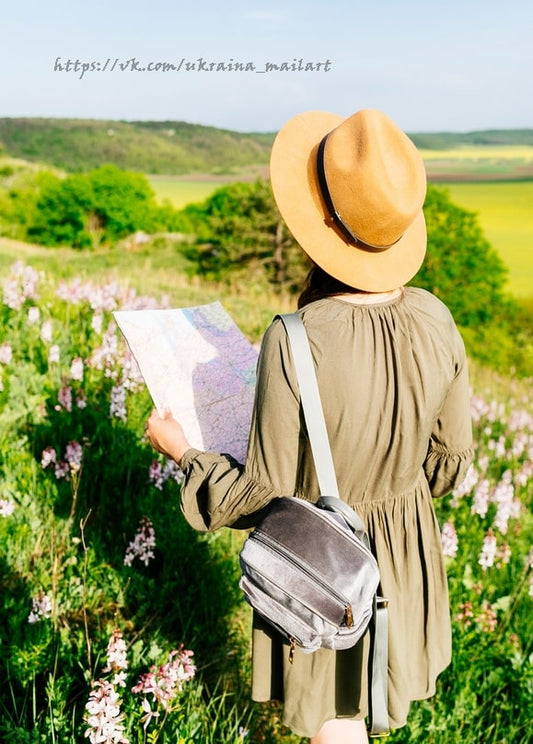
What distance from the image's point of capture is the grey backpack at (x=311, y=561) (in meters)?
1.49

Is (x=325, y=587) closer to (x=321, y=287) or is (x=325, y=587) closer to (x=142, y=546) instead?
(x=321, y=287)

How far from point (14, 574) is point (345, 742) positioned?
1.66 metres

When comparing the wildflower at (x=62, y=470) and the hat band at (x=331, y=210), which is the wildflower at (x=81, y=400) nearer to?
the wildflower at (x=62, y=470)

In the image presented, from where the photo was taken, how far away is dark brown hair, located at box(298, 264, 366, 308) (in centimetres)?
171

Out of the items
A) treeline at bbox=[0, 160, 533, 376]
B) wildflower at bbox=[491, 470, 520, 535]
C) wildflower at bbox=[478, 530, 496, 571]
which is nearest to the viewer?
wildflower at bbox=[478, 530, 496, 571]

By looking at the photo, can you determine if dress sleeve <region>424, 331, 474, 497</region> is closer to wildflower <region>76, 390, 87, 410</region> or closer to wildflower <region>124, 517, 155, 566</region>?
wildflower <region>124, 517, 155, 566</region>

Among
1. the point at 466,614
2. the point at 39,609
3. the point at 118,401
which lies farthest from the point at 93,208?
the point at 466,614

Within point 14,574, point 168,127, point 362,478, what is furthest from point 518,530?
point 168,127

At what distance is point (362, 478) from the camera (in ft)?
5.80

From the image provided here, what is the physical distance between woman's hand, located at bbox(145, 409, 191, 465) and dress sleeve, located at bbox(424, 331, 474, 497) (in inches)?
30.0

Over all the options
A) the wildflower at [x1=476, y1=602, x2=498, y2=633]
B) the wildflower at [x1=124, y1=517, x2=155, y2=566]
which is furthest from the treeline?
the wildflower at [x1=124, y1=517, x2=155, y2=566]

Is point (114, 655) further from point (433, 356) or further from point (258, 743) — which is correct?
point (433, 356)

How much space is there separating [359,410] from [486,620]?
200cm

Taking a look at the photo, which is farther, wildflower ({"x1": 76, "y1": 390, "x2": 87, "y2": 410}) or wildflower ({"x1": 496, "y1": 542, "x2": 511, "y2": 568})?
wildflower ({"x1": 76, "y1": 390, "x2": 87, "y2": 410})
